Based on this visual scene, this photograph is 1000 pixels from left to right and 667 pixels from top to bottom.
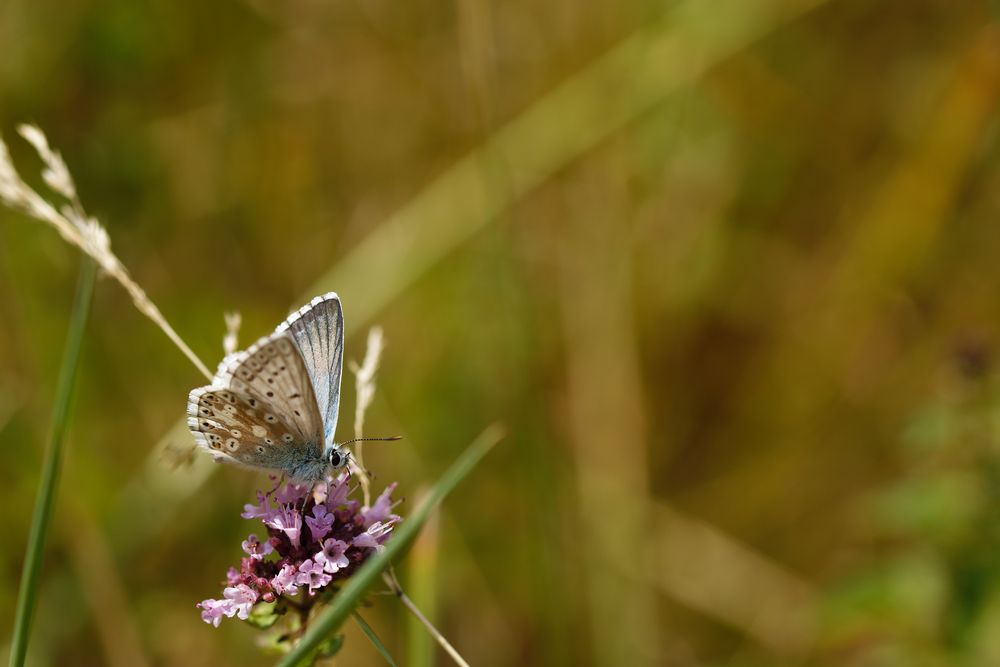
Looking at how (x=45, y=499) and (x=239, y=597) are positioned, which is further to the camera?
(x=239, y=597)

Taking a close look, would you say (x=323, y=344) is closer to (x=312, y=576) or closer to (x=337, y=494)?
(x=337, y=494)

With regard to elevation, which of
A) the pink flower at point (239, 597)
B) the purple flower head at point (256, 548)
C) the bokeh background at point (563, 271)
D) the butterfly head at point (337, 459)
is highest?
the bokeh background at point (563, 271)

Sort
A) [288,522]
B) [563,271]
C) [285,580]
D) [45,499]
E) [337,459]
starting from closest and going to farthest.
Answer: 1. [45,499]
2. [285,580]
3. [288,522]
4. [337,459]
5. [563,271]

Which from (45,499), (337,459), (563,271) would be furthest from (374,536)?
(563,271)

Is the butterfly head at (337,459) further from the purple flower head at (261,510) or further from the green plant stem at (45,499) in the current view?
the green plant stem at (45,499)

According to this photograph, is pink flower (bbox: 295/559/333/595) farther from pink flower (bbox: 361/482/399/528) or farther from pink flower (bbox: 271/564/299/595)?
pink flower (bbox: 361/482/399/528)

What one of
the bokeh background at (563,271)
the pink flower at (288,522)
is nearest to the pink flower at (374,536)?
the pink flower at (288,522)

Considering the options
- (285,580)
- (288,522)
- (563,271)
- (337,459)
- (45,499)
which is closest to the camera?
(45,499)
